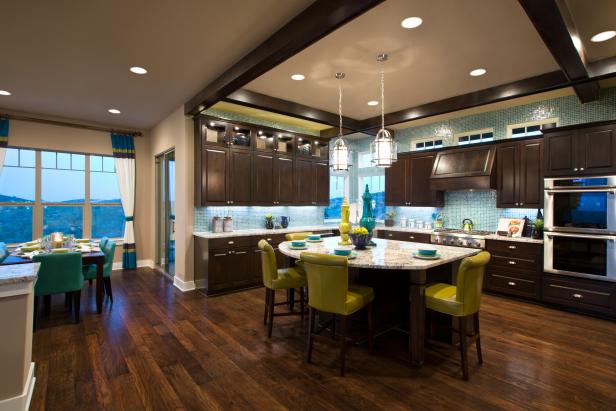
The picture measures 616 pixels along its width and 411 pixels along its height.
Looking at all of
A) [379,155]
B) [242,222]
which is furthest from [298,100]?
[242,222]

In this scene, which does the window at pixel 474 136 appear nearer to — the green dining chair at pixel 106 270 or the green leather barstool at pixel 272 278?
the green leather barstool at pixel 272 278

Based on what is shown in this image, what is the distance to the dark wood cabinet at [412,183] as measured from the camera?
19.2 feet

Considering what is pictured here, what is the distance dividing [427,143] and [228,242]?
4226 mm

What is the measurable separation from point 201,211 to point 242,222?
78cm

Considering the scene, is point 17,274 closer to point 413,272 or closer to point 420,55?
point 413,272

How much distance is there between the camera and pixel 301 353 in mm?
2928

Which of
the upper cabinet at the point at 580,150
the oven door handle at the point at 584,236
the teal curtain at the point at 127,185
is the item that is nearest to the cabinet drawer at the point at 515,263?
the oven door handle at the point at 584,236

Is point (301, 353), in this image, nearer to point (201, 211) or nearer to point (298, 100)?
point (201, 211)

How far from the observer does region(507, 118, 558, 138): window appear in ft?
15.5

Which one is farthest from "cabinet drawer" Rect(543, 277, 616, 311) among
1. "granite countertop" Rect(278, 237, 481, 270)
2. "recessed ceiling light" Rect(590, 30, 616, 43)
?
"recessed ceiling light" Rect(590, 30, 616, 43)

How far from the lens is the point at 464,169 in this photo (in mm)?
5238

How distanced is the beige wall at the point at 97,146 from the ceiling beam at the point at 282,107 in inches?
131

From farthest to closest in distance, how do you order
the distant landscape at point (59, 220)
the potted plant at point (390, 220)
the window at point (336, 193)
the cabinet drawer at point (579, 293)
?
the window at point (336, 193), the potted plant at point (390, 220), the distant landscape at point (59, 220), the cabinet drawer at point (579, 293)

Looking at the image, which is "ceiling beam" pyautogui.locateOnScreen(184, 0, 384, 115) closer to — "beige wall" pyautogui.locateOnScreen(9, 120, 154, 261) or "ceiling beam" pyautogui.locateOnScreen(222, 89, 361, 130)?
"ceiling beam" pyautogui.locateOnScreen(222, 89, 361, 130)
